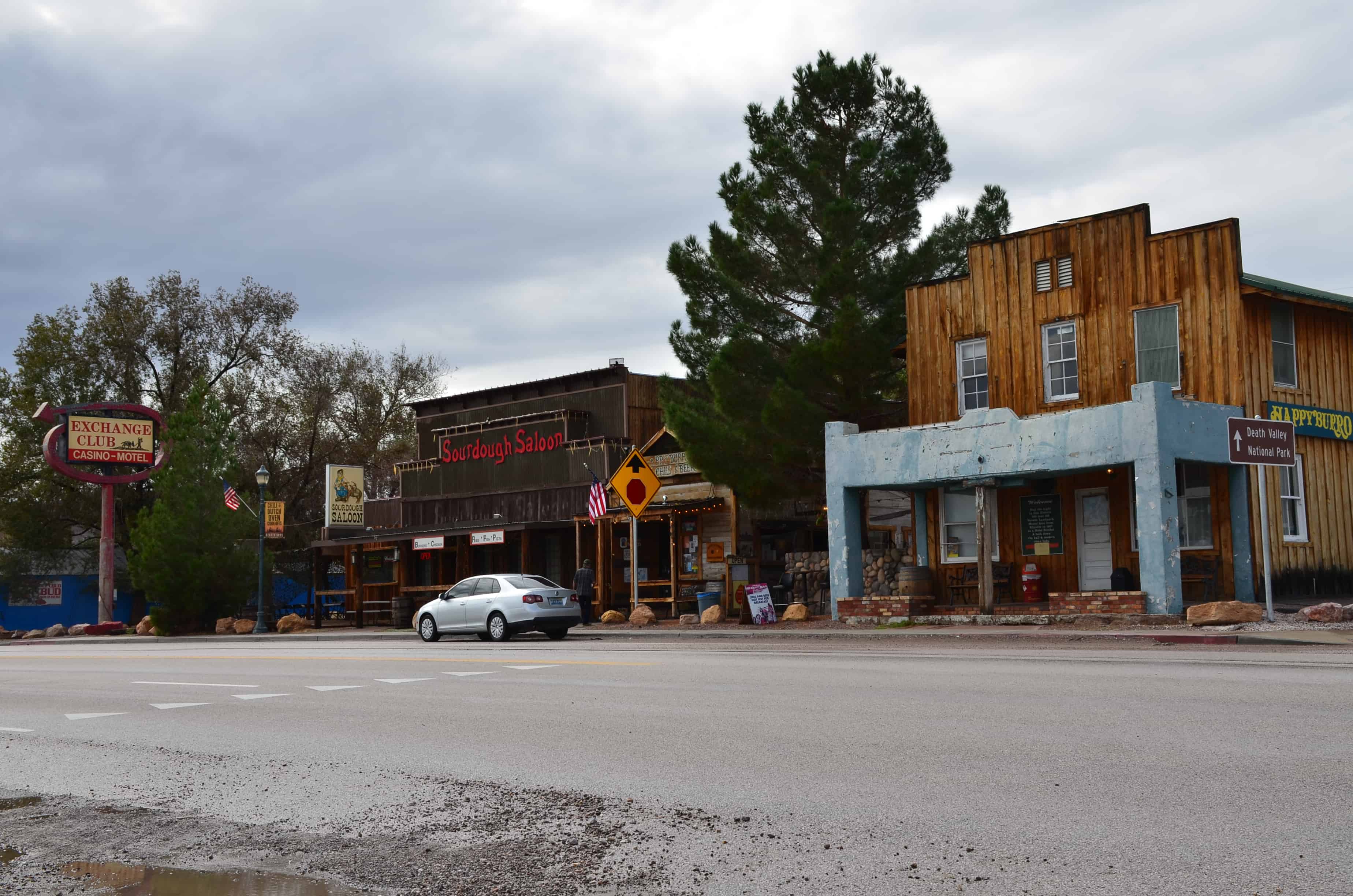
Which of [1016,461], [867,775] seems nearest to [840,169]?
[1016,461]

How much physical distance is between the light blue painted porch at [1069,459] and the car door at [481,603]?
7119 mm

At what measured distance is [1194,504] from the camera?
24.0m

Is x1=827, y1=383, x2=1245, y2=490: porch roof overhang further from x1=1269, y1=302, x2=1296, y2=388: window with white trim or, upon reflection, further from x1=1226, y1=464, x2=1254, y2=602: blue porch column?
x1=1269, y1=302, x2=1296, y2=388: window with white trim

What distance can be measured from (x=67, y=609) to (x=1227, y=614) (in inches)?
2109

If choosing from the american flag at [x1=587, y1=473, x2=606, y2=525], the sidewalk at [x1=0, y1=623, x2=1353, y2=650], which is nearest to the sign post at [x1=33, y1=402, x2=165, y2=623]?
the sidewalk at [x1=0, y1=623, x2=1353, y2=650]

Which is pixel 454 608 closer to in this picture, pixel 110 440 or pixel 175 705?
pixel 175 705

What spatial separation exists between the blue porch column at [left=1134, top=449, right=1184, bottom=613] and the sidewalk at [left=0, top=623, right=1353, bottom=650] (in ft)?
5.31

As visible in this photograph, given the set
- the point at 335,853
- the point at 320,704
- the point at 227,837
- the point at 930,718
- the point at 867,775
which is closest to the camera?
the point at 335,853

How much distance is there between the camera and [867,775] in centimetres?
802

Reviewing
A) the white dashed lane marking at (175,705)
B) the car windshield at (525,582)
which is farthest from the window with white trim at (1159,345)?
the white dashed lane marking at (175,705)

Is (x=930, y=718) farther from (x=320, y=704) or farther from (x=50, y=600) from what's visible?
(x=50, y=600)

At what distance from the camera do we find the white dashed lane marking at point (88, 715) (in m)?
13.5

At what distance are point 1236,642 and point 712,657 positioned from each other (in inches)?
290

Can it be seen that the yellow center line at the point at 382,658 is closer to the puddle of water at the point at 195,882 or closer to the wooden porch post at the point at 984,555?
the wooden porch post at the point at 984,555
